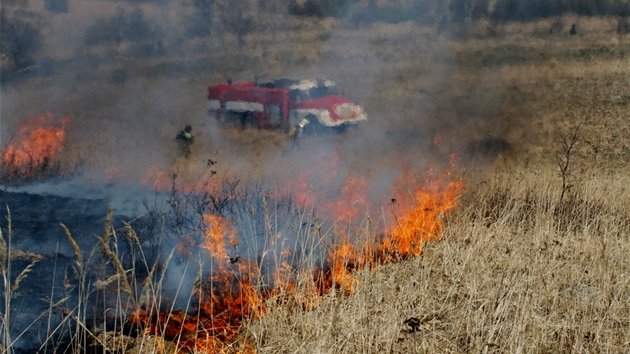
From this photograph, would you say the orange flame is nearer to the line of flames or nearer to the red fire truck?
the red fire truck

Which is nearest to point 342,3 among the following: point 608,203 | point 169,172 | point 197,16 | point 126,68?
point 197,16

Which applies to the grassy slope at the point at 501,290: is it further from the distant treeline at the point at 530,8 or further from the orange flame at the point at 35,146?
the distant treeline at the point at 530,8

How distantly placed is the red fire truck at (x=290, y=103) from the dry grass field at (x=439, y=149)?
20.5 inches

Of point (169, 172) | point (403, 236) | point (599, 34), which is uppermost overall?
point (599, 34)

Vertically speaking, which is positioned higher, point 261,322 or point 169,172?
point 261,322

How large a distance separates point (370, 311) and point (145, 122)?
14.5 m

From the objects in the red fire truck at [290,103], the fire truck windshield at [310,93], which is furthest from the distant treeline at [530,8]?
the fire truck windshield at [310,93]

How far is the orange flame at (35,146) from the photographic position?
13195 mm

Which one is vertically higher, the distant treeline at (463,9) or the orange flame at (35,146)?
the distant treeline at (463,9)

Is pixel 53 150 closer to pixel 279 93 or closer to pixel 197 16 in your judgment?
pixel 279 93

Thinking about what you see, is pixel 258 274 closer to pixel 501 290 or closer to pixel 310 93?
pixel 501 290

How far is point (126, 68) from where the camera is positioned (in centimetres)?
1989

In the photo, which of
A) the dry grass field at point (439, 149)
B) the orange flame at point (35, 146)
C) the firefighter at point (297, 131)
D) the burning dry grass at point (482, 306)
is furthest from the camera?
the firefighter at point (297, 131)

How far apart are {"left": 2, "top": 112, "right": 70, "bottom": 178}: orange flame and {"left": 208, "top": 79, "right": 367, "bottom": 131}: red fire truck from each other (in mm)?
4382
